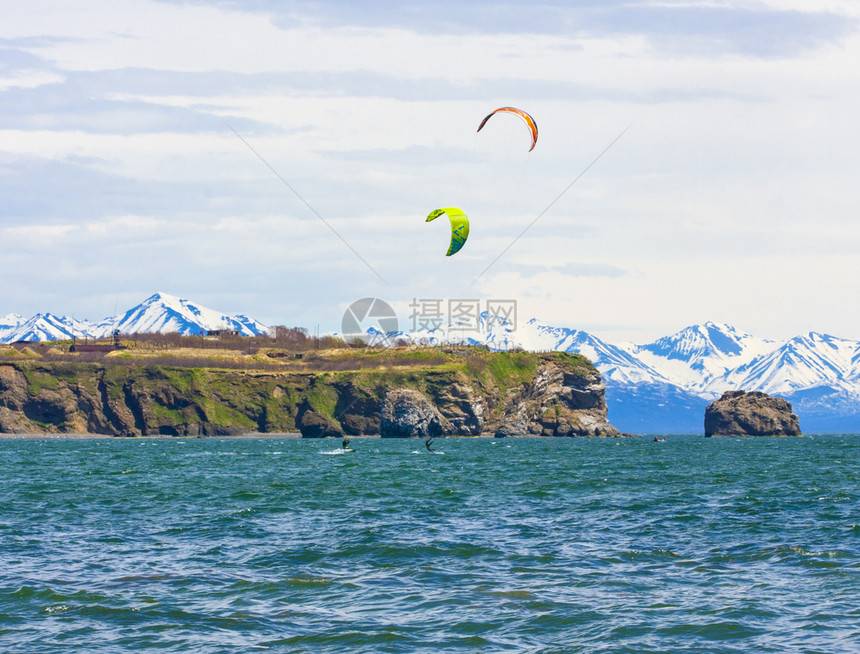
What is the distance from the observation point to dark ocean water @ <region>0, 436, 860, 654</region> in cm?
2327

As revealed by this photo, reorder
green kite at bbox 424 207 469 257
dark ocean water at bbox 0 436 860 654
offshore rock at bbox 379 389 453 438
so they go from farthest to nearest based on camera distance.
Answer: offshore rock at bbox 379 389 453 438 < green kite at bbox 424 207 469 257 < dark ocean water at bbox 0 436 860 654

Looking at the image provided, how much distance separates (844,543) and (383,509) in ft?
72.7

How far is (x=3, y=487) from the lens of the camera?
60.6 meters

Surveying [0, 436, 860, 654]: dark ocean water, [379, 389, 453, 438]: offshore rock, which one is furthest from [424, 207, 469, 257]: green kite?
[379, 389, 453, 438]: offshore rock

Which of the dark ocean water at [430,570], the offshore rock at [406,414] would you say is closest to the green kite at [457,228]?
the dark ocean water at [430,570]

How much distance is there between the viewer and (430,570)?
31.0m

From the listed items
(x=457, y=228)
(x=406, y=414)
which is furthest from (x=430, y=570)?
(x=406, y=414)

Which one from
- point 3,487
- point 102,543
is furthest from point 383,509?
point 3,487

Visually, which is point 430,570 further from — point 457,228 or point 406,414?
point 406,414

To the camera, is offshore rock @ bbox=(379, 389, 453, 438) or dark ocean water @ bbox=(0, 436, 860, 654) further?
offshore rock @ bbox=(379, 389, 453, 438)

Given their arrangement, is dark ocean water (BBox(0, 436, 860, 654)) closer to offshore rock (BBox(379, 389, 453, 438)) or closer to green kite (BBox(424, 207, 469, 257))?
green kite (BBox(424, 207, 469, 257))

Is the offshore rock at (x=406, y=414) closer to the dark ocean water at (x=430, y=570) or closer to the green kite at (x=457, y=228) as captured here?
the green kite at (x=457, y=228)

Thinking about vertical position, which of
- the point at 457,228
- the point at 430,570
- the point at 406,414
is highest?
the point at 457,228

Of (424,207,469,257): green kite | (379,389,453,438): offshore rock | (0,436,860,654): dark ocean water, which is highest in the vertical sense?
(424,207,469,257): green kite
